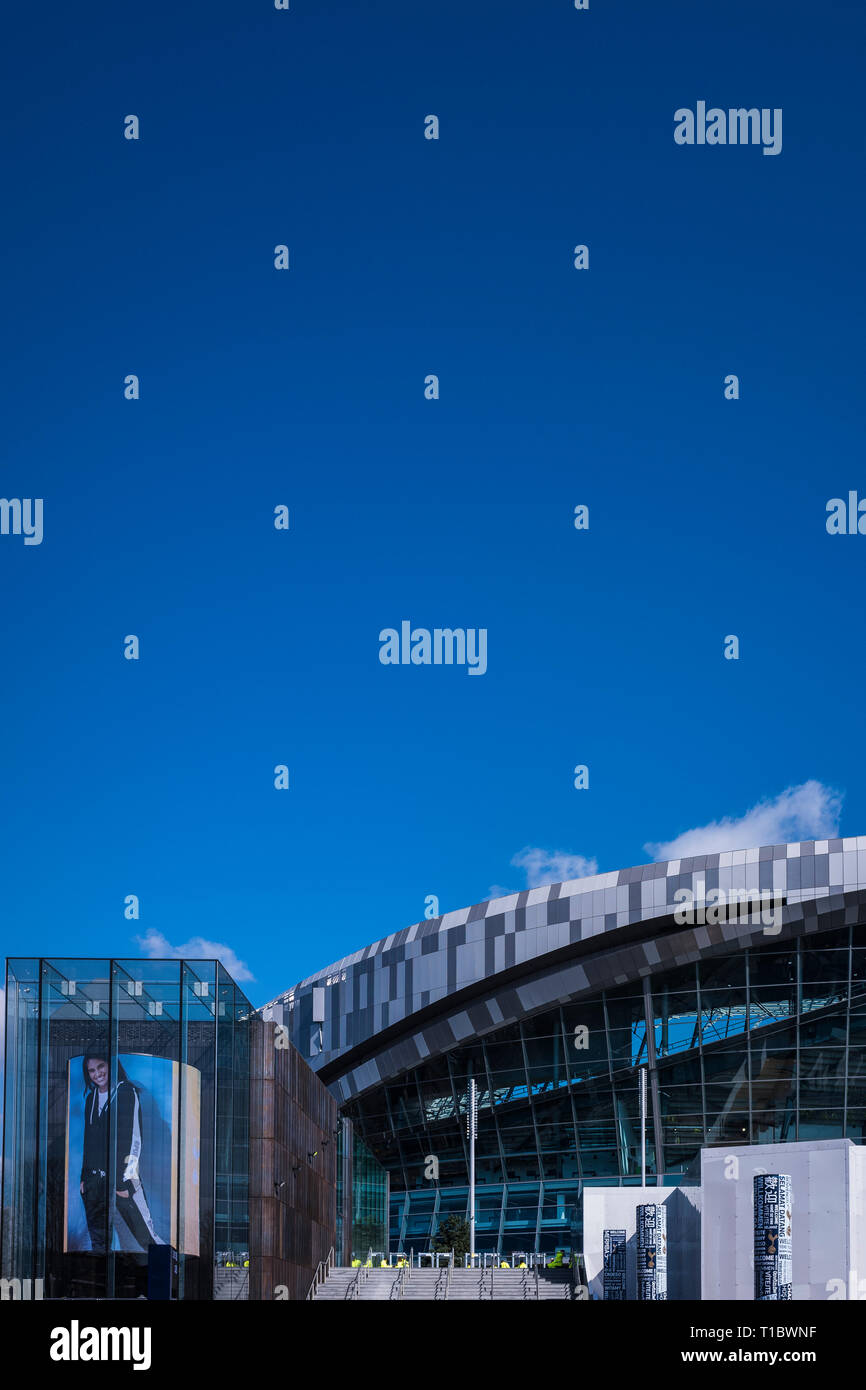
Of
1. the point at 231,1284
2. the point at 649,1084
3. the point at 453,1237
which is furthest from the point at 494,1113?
the point at 231,1284

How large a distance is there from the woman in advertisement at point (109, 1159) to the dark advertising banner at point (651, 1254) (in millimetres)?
15442

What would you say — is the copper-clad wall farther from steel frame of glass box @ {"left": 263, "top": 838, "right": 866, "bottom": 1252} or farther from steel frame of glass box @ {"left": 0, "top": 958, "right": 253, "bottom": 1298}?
steel frame of glass box @ {"left": 263, "top": 838, "right": 866, "bottom": 1252}

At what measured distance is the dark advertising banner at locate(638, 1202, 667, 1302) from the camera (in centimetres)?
3684

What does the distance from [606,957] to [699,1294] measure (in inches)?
1116

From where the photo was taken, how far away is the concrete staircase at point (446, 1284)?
152 feet

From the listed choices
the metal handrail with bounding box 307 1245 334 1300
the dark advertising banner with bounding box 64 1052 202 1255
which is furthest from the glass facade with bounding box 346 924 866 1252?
the dark advertising banner with bounding box 64 1052 202 1255

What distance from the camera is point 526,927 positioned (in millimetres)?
62844

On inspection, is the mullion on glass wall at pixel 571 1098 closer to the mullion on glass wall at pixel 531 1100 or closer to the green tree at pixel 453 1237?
the mullion on glass wall at pixel 531 1100

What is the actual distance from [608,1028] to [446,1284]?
18.0m

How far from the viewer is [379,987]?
2653 inches

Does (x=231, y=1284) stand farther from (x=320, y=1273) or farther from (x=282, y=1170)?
(x=320, y=1273)
